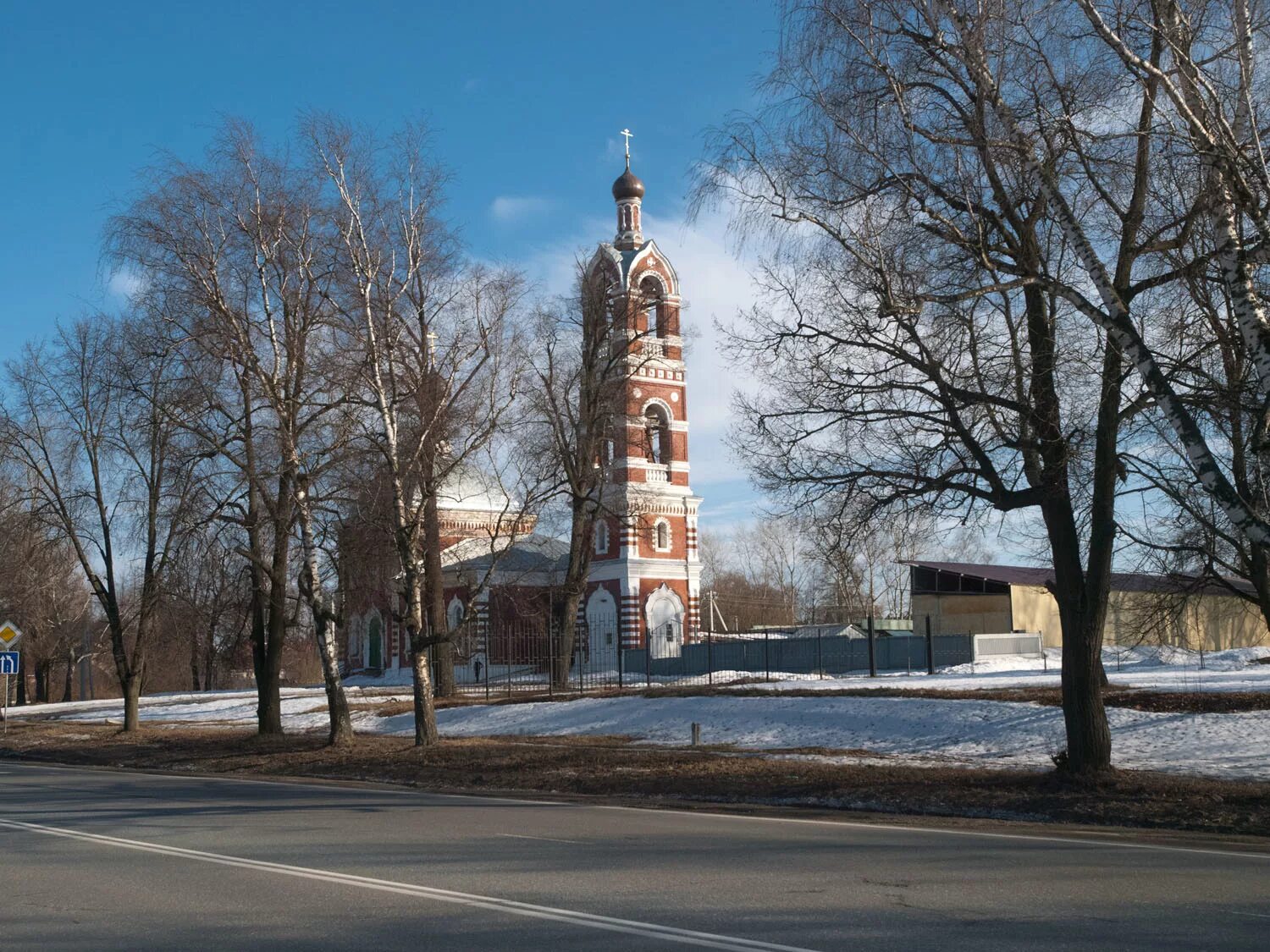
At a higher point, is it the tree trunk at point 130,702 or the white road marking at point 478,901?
the white road marking at point 478,901

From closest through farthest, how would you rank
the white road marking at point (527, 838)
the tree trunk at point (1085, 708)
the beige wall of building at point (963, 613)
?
the white road marking at point (527, 838) → the tree trunk at point (1085, 708) → the beige wall of building at point (963, 613)

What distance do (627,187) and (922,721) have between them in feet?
128

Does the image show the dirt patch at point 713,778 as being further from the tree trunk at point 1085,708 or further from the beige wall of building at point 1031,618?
the beige wall of building at point 1031,618

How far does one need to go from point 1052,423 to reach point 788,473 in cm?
334

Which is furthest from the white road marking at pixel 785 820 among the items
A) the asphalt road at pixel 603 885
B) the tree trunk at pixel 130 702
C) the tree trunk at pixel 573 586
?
the tree trunk at pixel 573 586

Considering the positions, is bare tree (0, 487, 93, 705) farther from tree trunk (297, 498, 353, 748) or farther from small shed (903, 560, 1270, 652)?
small shed (903, 560, 1270, 652)

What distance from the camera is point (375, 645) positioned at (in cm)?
6825

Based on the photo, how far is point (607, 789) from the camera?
18.0 m

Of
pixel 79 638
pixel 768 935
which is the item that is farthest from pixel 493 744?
pixel 79 638

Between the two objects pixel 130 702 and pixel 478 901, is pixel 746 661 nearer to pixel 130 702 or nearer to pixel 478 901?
pixel 130 702

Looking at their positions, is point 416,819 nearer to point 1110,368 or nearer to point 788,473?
point 788,473

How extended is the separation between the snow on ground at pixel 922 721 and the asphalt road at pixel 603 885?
6.88 m

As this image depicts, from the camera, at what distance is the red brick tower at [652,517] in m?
55.4

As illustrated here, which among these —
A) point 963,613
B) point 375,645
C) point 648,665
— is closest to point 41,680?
point 375,645
